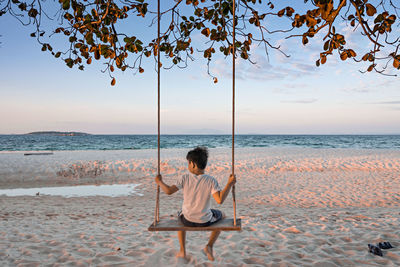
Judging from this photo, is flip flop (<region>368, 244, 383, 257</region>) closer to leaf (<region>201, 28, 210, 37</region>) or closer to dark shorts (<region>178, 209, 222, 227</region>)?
dark shorts (<region>178, 209, 222, 227</region>)

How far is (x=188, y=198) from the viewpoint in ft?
11.1

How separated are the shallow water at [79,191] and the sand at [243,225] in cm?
51


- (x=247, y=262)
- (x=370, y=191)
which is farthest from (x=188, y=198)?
(x=370, y=191)

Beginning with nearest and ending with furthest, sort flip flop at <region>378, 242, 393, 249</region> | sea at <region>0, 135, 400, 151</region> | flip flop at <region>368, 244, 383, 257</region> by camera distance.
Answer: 1. flip flop at <region>368, 244, 383, 257</region>
2. flip flop at <region>378, 242, 393, 249</region>
3. sea at <region>0, 135, 400, 151</region>

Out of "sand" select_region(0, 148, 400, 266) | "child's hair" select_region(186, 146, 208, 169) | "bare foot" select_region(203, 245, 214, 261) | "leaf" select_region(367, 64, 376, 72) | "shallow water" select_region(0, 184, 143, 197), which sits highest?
"leaf" select_region(367, 64, 376, 72)

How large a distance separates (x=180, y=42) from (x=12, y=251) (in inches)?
153

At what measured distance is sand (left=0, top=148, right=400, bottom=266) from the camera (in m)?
3.95

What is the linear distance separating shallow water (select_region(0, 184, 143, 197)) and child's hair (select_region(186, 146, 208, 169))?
7.25m

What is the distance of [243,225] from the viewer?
574 cm

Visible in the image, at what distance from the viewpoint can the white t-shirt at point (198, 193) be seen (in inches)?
131

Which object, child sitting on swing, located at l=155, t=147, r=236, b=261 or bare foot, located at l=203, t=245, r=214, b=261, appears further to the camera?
bare foot, located at l=203, t=245, r=214, b=261

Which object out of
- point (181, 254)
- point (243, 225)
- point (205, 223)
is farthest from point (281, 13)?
point (243, 225)

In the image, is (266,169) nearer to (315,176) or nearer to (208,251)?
(315,176)

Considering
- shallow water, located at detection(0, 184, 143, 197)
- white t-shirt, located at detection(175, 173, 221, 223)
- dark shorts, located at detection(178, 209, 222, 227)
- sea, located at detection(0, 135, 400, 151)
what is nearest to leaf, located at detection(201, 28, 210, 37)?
white t-shirt, located at detection(175, 173, 221, 223)
